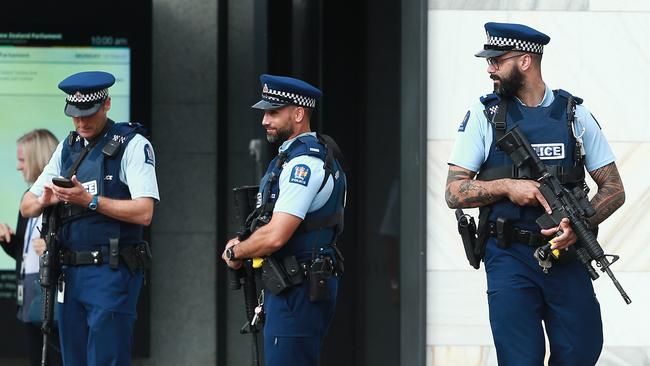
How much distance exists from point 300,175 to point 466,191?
27.4 inches

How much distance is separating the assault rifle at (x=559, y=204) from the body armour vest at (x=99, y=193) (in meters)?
1.91

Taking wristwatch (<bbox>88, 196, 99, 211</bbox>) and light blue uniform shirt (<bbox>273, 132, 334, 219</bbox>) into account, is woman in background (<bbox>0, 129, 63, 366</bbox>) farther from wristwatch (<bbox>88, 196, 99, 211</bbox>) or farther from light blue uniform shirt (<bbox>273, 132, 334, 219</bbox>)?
light blue uniform shirt (<bbox>273, 132, 334, 219</bbox>)

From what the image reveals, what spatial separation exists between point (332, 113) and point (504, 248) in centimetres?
363

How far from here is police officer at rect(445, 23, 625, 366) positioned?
580 cm

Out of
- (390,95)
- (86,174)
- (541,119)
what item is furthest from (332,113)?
(541,119)

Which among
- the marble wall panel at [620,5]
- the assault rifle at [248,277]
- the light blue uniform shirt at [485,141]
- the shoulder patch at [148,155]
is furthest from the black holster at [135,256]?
the marble wall panel at [620,5]

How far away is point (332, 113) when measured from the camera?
932 centimetres

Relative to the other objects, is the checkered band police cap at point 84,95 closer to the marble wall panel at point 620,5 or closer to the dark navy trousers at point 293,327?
the dark navy trousers at point 293,327

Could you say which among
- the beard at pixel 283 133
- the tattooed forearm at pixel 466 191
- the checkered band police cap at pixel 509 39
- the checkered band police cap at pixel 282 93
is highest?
the checkered band police cap at pixel 509 39

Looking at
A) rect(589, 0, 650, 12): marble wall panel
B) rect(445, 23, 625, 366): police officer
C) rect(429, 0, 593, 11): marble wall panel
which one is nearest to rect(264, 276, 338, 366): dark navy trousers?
rect(445, 23, 625, 366): police officer

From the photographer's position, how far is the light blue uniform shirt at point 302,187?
233 inches

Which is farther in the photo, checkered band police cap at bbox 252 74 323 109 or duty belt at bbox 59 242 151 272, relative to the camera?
duty belt at bbox 59 242 151 272

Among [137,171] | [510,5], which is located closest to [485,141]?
[510,5]

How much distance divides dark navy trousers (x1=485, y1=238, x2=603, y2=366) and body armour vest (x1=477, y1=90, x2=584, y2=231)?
13 centimetres
